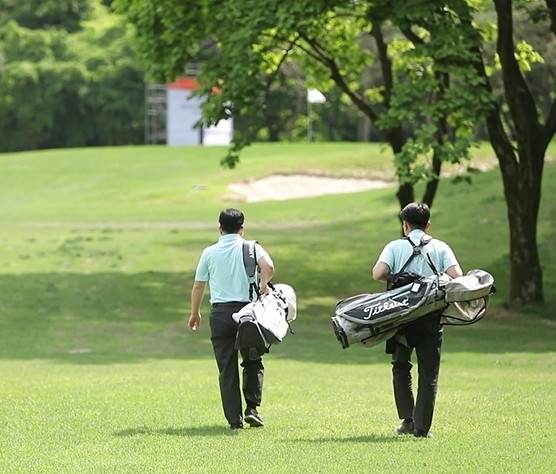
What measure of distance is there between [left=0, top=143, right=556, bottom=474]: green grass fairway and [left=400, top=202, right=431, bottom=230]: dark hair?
5.42 ft

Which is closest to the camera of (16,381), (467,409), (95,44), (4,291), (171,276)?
(467,409)

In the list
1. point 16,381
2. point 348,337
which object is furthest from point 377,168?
point 348,337

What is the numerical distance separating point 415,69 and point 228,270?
680 inches

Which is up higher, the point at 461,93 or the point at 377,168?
the point at 461,93

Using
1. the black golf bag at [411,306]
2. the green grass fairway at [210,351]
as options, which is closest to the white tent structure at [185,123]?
the green grass fairway at [210,351]

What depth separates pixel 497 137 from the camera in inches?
994

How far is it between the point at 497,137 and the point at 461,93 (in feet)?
7.42

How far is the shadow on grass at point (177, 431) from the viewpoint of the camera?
418 inches

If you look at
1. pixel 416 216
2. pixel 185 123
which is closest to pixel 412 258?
pixel 416 216

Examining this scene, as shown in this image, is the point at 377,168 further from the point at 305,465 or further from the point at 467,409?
the point at 305,465

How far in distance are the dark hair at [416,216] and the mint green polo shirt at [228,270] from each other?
1274 mm

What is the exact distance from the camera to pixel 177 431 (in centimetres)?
1084

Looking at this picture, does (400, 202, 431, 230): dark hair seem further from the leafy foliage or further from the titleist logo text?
the leafy foliage

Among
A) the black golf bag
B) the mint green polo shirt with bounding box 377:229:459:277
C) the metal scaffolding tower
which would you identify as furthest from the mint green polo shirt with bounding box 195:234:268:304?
the metal scaffolding tower
